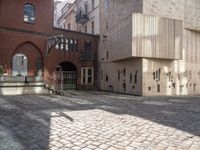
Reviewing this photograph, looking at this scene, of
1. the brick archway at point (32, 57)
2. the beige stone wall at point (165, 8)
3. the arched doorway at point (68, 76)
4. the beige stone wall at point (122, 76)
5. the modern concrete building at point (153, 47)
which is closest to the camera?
the modern concrete building at point (153, 47)

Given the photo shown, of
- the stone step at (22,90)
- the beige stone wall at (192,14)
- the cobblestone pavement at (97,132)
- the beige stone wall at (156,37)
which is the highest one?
the beige stone wall at (192,14)

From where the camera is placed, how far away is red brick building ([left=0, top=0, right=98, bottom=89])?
23031mm

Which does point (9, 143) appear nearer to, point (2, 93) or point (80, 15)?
point (2, 93)

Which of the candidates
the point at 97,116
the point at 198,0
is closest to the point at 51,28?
the point at 198,0

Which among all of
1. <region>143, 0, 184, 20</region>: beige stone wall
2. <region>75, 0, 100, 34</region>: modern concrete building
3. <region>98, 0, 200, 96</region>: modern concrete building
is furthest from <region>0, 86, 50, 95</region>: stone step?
<region>75, 0, 100, 34</region>: modern concrete building

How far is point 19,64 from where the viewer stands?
2355 cm

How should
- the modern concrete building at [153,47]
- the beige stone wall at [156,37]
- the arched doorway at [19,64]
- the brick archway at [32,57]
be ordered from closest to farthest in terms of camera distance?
the beige stone wall at [156,37] < the modern concrete building at [153,47] < the arched doorway at [19,64] < the brick archway at [32,57]

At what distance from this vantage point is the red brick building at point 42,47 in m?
23.0

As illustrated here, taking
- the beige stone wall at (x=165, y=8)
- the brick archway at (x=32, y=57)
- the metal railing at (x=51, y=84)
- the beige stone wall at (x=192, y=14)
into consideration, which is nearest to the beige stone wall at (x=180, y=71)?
the beige stone wall at (x=192, y=14)

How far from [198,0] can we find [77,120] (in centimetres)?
2024

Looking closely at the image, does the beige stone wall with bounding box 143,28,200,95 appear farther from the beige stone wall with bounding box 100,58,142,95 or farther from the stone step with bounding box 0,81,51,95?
the stone step with bounding box 0,81,51,95

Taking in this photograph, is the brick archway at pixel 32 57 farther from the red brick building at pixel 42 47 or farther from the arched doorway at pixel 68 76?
the arched doorway at pixel 68 76

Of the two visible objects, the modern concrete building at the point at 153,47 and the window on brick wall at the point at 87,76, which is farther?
the window on brick wall at the point at 87,76

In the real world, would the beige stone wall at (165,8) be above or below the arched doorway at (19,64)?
above
